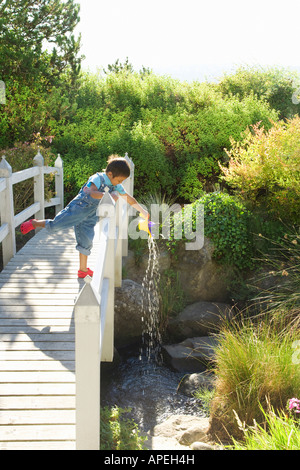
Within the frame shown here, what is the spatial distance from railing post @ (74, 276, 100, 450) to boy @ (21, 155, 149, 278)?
8.06 ft

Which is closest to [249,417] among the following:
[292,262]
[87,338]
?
[87,338]

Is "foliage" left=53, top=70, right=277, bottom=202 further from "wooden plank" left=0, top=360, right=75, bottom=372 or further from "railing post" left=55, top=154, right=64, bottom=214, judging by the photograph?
"wooden plank" left=0, top=360, right=75, bottom=372

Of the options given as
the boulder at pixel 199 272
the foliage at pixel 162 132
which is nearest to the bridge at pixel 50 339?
the boulder at pixel 199 272

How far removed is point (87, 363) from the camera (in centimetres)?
226

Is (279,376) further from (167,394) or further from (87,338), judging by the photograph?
(87,338)

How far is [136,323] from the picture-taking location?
22.8ft

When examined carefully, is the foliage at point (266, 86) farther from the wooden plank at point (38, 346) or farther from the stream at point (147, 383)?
the wooden plank at point (38, 346)

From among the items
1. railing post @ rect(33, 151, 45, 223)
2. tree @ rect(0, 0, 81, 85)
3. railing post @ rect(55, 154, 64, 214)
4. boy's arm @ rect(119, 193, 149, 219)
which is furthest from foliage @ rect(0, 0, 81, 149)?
boy's arm @ rect(119, 193, 149, 219)

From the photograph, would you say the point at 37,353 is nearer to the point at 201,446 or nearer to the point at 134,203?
the point at 201,446

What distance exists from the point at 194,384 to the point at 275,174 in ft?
12.6

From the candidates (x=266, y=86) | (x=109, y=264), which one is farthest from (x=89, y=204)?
(x=266, y=86)

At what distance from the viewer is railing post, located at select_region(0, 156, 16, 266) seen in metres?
5.66

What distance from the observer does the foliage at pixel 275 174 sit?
7.39 m

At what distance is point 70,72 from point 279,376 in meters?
9.54
